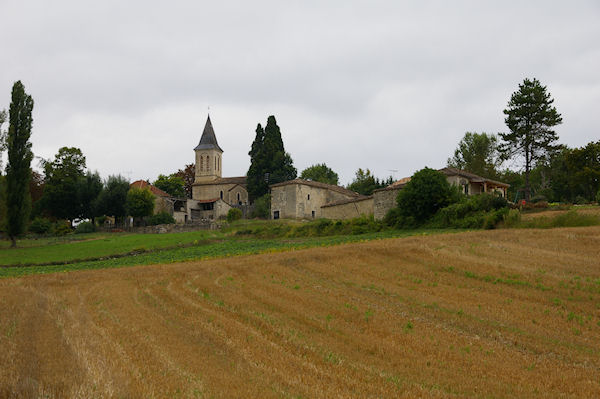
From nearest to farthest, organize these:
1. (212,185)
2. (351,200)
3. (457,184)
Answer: (457,184) → (351,200) → (212,185)

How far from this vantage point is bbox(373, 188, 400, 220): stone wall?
1907 inches

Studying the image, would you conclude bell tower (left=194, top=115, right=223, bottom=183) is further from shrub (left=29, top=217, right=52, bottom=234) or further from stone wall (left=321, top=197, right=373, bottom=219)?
stone wall (left=321, top=197, right=373, bottom=219)

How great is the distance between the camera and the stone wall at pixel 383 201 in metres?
48.4

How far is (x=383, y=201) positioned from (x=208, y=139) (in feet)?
173

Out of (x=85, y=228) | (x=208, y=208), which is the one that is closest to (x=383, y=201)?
(x=208, y=208)

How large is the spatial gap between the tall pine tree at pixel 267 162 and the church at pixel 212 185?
5.87 meters

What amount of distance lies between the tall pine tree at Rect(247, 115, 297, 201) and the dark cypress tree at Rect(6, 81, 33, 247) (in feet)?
95.2

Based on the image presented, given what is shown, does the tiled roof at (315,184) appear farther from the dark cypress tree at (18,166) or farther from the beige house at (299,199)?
the dark cypress tree at (18,166)

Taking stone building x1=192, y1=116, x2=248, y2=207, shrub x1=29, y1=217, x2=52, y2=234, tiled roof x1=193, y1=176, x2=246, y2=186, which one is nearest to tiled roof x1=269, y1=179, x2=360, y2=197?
stone building x1=192, y1=116, x2=248, y2=207

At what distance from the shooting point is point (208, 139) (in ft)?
310

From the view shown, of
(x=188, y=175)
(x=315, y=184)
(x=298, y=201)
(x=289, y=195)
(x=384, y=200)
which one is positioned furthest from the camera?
(x=188, y=175)

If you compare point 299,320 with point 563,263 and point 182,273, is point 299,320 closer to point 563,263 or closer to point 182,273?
point 182,273

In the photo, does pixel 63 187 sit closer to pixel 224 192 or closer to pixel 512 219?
pixel 224 192

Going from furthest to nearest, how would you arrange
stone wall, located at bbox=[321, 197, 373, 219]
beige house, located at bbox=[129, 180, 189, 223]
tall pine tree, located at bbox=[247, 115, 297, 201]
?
1. beige house, located at bbox=[129, 180, 189, 223]
2. tall pine tree, located at bbox=[247, 115, 297, 201]
3. stone wall, located at bbox=[321, 197, 373, 219]
